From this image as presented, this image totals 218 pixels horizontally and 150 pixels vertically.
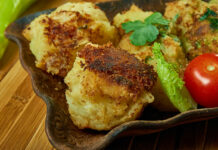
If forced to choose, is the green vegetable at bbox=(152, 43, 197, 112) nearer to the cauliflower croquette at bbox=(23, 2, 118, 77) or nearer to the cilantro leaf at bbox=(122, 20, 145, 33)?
the cilantro leaf at bbox=(122, 20, 145, 33)

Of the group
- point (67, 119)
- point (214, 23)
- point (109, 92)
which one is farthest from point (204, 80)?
point (67, 119)

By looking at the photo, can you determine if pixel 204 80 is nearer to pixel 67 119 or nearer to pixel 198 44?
pixel 198 44

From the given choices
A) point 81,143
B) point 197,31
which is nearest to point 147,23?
point 197,31

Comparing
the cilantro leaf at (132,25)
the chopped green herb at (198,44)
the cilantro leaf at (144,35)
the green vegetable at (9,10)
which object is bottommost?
the green vegetable at (9,10)

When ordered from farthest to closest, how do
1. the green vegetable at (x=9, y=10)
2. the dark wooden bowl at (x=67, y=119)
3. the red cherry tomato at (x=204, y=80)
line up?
1. the green vegetable at (x=9, y=10)
2. the red cherry tomato at (x=204, y=80)
3. the dark wooden bowl at (x=67, y=119)

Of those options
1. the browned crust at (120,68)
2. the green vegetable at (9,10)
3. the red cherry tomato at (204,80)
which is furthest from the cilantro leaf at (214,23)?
the green vegetable at (9,10)

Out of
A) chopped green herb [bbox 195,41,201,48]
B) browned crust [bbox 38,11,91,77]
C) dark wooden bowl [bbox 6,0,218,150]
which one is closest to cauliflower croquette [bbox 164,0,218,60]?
chopped green herb [bbox 195,41,201,48]

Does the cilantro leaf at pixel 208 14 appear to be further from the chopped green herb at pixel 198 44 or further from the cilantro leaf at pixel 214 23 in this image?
the chopped green herb at pixel 198 44
